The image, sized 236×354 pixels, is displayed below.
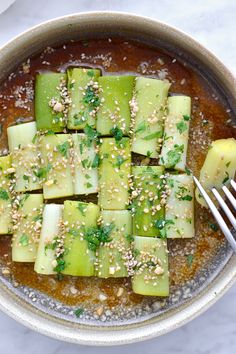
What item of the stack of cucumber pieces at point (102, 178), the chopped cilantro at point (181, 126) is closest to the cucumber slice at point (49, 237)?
the stack of cucumber pieces at point (102, 178)

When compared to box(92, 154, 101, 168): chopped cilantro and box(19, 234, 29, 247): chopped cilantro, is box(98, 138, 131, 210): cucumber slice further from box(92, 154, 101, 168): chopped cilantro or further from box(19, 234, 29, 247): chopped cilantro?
box(19, 234, 29, 247): chopped cilantro

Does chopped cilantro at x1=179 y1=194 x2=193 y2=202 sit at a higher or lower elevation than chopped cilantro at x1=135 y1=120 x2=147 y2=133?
lower

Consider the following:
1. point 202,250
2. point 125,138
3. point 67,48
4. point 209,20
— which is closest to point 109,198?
point 125,138

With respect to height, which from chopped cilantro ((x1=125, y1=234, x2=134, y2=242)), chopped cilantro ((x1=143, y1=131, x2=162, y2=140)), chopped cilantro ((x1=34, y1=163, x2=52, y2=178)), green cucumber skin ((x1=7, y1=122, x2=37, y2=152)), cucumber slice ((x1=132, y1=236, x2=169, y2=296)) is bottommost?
cucumber slice ((x1=132, y1=236, x2=169, y2=296))

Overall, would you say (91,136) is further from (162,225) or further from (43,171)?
(162,225)

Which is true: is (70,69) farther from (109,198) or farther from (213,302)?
(213,302)

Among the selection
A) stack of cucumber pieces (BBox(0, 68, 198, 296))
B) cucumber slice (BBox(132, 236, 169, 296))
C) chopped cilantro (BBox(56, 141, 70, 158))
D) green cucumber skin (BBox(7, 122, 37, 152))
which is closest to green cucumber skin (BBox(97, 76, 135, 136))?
stack of cucumber pieces (BBox(0, 68, 198, 296))

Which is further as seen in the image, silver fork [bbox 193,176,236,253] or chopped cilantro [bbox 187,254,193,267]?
chopped cilantro [bbox 187,254,193,267]

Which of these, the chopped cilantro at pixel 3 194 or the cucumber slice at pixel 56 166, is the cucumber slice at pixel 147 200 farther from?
the chopped cilantro at pixel 3 194
